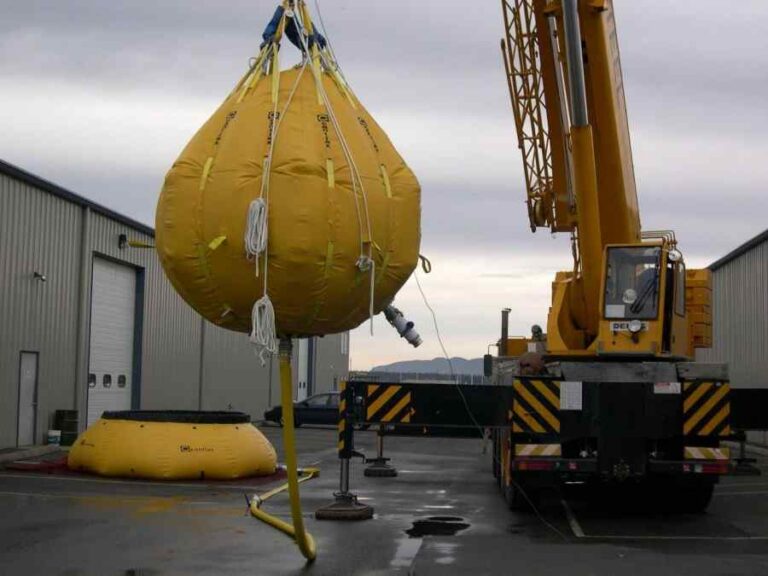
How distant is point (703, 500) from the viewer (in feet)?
48.4

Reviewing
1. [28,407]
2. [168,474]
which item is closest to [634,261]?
[168,474]

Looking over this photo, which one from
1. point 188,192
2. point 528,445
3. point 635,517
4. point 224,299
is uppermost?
point 188,192

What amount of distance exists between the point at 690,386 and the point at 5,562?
26.2 feet

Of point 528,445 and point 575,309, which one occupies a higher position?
point 575,309

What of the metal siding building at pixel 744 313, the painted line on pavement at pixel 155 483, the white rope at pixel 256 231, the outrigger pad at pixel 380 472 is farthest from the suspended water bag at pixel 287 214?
the metal siding building at pixel 744 313

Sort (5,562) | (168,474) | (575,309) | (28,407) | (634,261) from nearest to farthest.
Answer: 1. (5,562)
2. (634,261)
3. (575,309)
4. (168,474)
5. (28,407)

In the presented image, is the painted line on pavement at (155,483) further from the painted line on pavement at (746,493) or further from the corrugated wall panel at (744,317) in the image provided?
the corrugated wall panel at (744,317)

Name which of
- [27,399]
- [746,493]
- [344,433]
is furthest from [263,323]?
[27,399]

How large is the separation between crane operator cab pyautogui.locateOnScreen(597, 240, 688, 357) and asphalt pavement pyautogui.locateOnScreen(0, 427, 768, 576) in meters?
2.20

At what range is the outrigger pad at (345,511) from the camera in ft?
44.3

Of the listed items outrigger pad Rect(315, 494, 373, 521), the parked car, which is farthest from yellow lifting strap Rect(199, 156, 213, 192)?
the parked car

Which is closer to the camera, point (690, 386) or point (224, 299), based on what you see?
point (224, 299)

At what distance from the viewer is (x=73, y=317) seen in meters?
26.7

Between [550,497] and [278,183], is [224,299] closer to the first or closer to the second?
[278,183]
